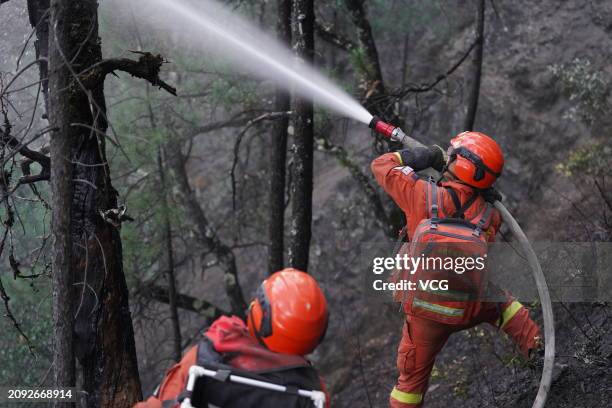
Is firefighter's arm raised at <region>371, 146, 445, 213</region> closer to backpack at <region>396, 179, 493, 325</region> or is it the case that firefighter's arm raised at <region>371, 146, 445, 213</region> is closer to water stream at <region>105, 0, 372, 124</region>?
backpack at <region>396, 179, 493, 325</region>

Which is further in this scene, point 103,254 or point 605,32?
point 605,32

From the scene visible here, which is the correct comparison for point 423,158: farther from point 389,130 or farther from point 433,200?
point 389,130

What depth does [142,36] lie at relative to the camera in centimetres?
927

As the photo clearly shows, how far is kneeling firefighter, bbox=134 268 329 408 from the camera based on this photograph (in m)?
3.10

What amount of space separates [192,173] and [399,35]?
6.20 meters

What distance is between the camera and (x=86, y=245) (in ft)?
13.6

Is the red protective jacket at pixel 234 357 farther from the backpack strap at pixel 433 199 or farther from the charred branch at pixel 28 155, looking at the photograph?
the backpack strap at pixel 433 199

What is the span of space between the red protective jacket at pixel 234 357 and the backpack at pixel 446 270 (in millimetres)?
1623

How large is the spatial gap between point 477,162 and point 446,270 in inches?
29.7

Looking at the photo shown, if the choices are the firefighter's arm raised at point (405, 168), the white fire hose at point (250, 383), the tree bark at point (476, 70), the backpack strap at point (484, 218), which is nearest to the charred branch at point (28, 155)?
the white fire hose at point (250, 383)

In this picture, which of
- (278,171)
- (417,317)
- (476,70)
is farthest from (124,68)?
(476,70)

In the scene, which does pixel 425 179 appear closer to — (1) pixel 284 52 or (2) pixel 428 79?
(1) pixel 284 52

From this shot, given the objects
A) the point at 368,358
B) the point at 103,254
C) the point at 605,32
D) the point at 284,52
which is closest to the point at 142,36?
the point at 284,52

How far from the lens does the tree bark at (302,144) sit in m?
6.21
